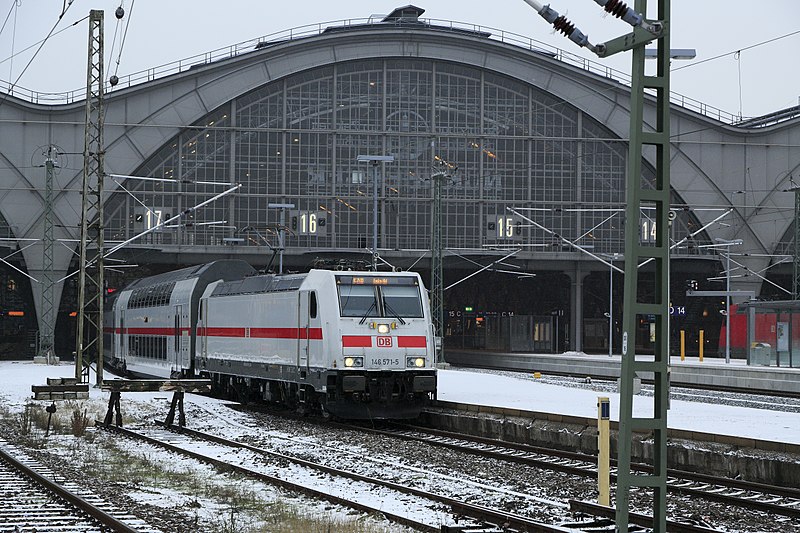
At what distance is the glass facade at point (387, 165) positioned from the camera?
74688 mm

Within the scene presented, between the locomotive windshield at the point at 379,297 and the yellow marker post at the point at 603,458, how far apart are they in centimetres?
1012

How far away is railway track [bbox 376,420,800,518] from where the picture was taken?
49.7 feet

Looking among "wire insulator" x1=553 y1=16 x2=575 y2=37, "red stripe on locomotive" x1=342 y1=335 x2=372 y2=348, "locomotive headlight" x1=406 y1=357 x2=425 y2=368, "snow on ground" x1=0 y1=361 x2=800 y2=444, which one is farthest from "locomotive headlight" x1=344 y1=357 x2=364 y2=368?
"wire insulator" x1=553 y1=16 x2=575 y2=37

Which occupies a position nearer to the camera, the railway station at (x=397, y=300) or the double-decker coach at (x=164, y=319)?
the railway station at (x=397, y=300)

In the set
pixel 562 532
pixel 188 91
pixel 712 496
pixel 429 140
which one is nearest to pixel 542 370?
pixel 429 140

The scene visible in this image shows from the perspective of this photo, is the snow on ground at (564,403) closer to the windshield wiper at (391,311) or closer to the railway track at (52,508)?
the windshield wiper at (391,311)

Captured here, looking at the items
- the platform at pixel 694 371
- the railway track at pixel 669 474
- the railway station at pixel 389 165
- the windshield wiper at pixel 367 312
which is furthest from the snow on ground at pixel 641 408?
the railway station at pixel 389 165

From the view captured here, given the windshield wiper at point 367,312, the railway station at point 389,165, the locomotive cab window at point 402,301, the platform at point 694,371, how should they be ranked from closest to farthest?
1. the windshield wiper at point 367,312
2. the locomotive cab window at point 402,301
3. the platform at point 694,371
4. the railway station at point 389,165

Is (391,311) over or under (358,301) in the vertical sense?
under

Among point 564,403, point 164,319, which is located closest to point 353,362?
point 564,403

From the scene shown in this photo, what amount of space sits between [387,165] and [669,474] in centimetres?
5873

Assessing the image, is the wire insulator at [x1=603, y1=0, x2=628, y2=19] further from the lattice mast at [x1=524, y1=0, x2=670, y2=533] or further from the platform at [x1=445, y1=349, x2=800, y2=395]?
the platform at [x1=445, y1=349, x2=800, y2=395]

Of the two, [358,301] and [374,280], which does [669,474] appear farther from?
[374,280]

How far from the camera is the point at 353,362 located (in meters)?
25.3
